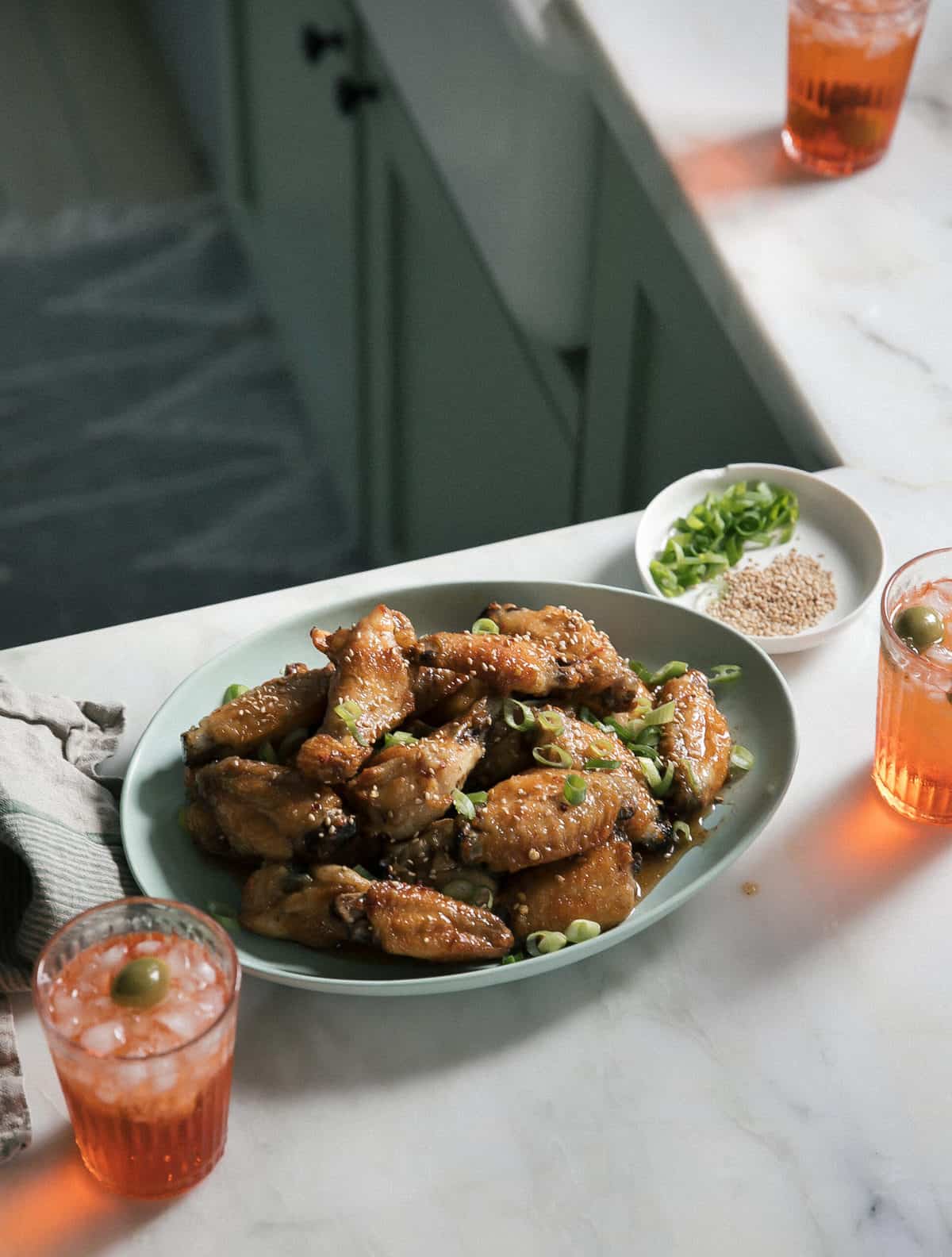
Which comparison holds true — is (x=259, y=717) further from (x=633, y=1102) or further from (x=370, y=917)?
(x=633, y=1102)

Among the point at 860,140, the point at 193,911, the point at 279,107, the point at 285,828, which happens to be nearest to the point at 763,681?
the point at 285,828

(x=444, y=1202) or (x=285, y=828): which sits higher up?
(x=285, y=828)

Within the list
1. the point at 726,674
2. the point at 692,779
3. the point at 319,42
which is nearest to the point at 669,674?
the point at 726,674

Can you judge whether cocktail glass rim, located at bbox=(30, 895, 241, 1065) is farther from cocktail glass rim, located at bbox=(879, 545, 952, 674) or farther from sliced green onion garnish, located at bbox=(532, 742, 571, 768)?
cocktail glass rim, located at bbox=(879, 545, 952, 674)

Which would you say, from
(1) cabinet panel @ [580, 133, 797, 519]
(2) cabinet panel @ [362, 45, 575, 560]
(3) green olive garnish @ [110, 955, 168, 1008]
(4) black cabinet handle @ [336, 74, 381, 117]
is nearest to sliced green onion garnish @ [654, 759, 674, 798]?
(3) green olive garnish @ [110, 955, 168, 1008]

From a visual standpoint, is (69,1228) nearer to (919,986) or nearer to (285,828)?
(285,828)

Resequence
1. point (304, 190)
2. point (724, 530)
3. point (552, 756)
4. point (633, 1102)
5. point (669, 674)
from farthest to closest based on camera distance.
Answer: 1. point (304, 190)
2. point (724, 530)
3. point (669, 674)
4. point (552, 756)
5. point (633, 1102)
